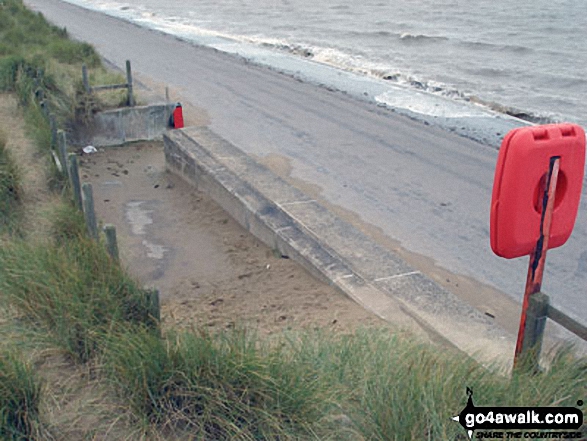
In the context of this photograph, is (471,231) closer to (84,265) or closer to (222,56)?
(84,265)

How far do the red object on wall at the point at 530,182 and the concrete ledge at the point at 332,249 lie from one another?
3.48 feet

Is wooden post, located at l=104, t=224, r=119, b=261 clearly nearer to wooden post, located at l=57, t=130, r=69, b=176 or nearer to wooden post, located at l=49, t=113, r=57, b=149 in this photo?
wooden post, located at l=57, t=130, r=69, b=176

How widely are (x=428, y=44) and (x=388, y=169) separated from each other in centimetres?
2369

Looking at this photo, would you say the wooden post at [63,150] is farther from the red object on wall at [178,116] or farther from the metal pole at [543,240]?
the metal pole at [543,240]

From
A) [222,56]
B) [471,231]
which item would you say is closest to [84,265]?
[471,231]

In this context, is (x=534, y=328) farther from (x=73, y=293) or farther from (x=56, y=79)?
(x=56, y=79)

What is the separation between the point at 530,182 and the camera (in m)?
3.25

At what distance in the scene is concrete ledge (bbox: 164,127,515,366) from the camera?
491cm

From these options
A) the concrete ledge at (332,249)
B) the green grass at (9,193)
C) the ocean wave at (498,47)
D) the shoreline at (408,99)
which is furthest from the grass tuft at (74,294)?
the ocean wave at (498,47)

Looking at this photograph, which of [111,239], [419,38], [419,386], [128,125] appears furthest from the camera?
[419,38]

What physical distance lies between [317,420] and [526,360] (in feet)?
4.03

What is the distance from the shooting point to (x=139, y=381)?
3365 mm

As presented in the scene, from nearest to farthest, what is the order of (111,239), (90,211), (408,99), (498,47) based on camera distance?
(111,239), (90,211), (408,99), (498,47)

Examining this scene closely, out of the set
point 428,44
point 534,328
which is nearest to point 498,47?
point 428,44
